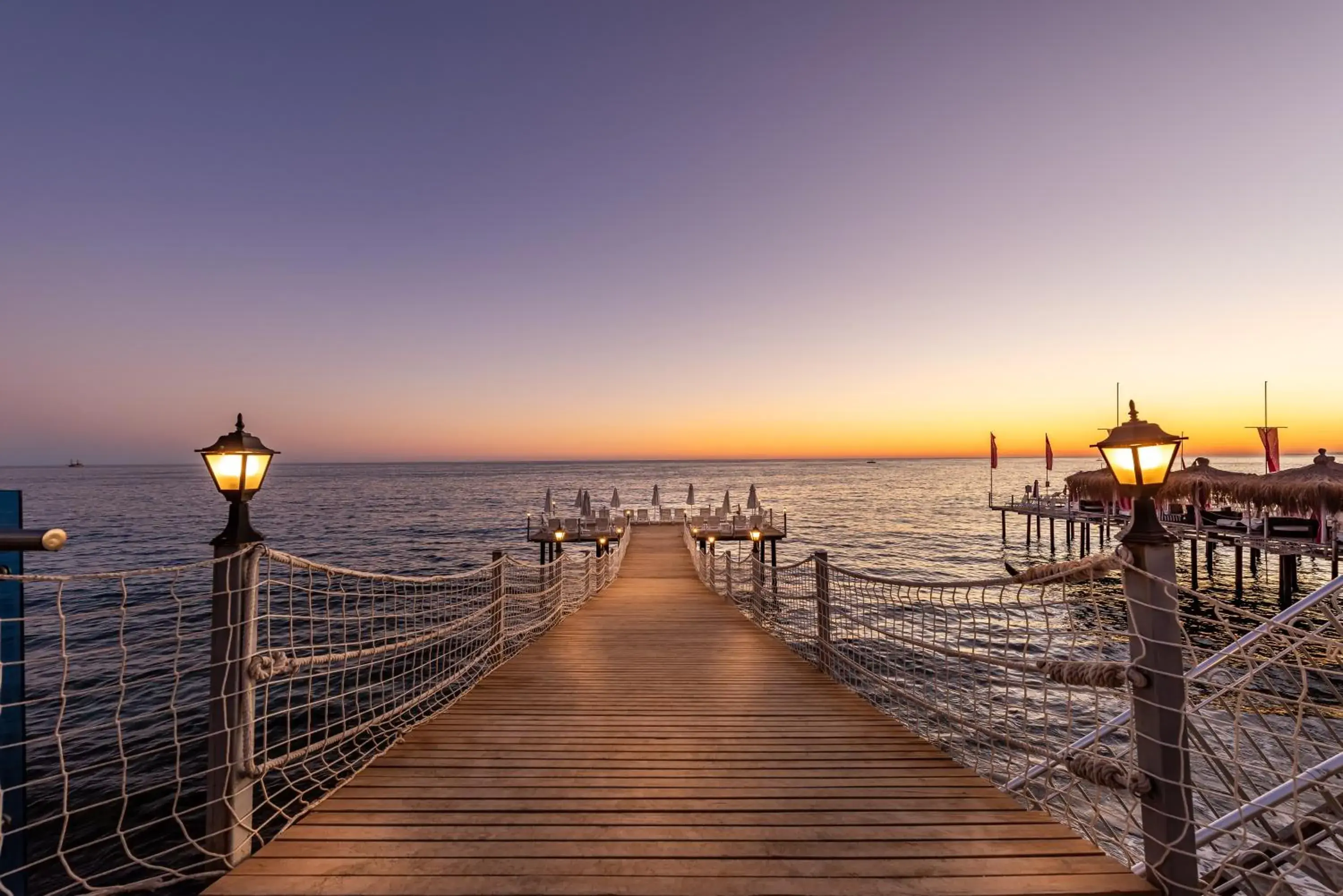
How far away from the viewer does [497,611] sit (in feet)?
23.5

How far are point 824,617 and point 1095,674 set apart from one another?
378 cm

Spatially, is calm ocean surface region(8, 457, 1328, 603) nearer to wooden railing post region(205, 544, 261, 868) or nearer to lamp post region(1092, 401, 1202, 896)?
lamp post region(1092, 401, 1202, 896)

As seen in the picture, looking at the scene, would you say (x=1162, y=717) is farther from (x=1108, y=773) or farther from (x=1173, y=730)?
(x=1108, y=773)

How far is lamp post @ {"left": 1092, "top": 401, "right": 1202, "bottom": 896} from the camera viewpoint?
248cm

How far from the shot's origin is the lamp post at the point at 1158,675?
2.48 metres

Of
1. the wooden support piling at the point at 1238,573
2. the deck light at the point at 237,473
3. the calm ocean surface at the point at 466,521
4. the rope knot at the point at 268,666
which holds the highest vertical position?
the deck light at the point at 237,473

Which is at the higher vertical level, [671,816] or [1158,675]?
[1158,675]

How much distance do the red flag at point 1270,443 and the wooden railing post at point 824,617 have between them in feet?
82.8

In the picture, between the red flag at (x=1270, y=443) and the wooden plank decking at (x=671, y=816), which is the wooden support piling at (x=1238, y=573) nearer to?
the red flag at (x=1270, y=443)

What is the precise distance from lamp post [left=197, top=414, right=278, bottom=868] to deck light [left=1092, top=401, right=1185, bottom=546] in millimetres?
4278

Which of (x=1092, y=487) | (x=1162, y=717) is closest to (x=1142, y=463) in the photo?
(x=1162, y=717)

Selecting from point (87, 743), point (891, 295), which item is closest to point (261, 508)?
point (87, 743)

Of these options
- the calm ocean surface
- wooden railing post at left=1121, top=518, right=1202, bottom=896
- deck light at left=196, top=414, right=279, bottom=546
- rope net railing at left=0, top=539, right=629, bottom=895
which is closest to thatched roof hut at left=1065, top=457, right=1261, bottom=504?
the calm ocean surface

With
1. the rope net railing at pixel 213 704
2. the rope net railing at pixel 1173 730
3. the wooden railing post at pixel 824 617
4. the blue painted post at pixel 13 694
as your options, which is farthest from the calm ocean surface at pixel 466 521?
the blue painted post at pixel 13 694
